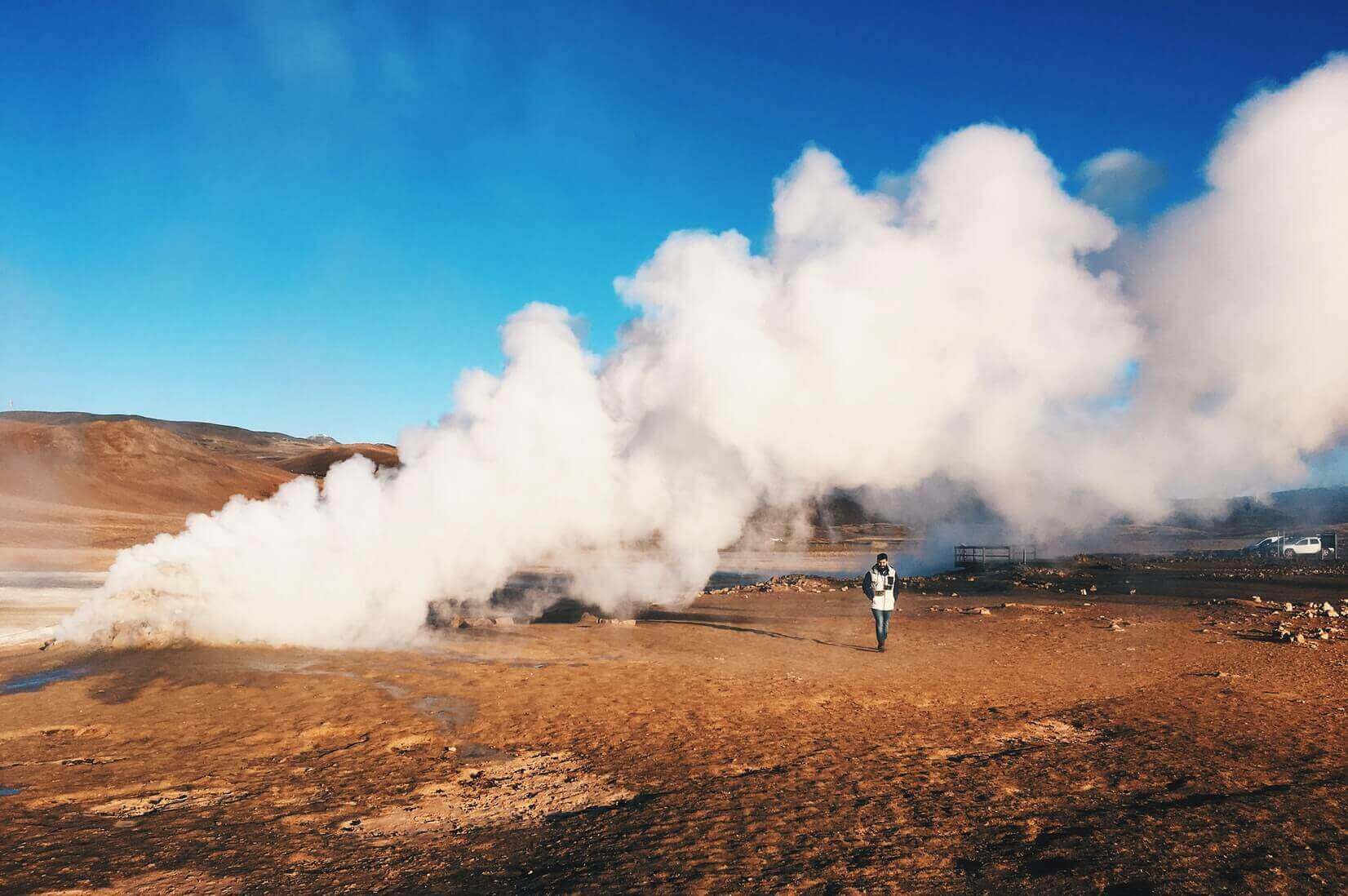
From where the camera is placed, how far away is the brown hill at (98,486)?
41438mm

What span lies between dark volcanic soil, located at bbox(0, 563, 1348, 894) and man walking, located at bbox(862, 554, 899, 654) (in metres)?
0.71

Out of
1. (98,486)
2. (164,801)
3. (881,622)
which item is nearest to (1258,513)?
(881,622)

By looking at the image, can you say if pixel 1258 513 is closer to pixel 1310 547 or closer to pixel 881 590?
pixel 1310 547

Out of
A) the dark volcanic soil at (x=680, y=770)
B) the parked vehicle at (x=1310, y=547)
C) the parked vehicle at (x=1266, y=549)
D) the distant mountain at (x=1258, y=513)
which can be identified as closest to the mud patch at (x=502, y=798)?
the dark volcanic soil at (x=680, y=770)

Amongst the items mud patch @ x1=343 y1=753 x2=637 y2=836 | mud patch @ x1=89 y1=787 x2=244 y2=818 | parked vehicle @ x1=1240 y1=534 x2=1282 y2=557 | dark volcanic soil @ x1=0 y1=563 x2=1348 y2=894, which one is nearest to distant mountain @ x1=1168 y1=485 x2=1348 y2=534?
parked vehicle @ x1=1240 y1=534 x2=1282 y2=557

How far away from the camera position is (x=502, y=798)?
736 cm

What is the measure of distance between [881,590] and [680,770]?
338 inches

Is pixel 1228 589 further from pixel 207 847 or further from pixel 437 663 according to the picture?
pixel 207 847

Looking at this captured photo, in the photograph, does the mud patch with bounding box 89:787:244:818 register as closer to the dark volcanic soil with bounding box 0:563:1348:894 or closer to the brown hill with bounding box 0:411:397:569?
the dark volcanic soil with bounding box 0:563:1348:894

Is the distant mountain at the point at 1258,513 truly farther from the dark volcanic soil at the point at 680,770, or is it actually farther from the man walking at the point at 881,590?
the dark volcanic soil at the point at 680,770

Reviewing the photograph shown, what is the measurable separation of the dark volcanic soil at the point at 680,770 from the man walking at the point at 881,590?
71 centimetres

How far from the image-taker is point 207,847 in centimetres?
617

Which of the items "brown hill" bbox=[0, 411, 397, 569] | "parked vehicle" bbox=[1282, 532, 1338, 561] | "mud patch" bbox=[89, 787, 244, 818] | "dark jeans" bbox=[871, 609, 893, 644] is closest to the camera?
"mud patch" bbox=[89, 787, 244, 818]

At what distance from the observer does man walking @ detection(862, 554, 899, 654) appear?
15471mm
